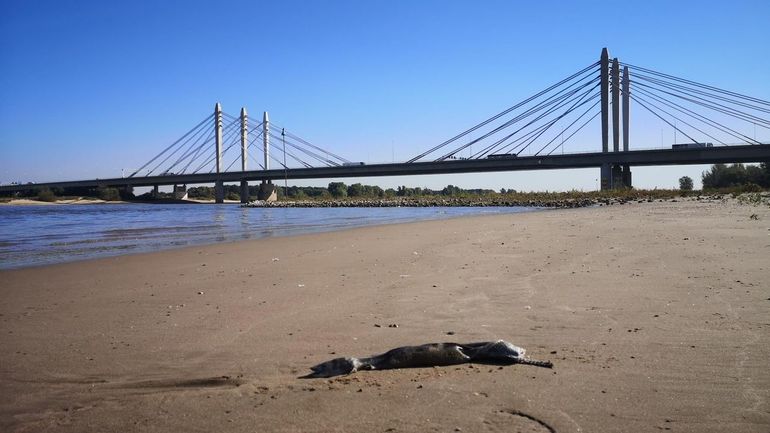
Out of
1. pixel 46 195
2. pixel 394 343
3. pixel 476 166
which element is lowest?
pixel 394 343

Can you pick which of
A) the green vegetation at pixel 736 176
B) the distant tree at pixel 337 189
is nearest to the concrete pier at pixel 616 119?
the green vegetation at pixel 736 176

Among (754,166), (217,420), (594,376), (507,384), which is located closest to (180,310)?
(217,420)

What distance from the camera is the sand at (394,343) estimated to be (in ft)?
10.6

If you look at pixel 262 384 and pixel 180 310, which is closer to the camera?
pixel 262 384

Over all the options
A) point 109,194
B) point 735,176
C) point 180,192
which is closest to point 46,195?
point 109,194

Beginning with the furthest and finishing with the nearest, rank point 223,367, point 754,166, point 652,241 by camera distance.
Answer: point 754,166 < point 652,241 < point 223,367

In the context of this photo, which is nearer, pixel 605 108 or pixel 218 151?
pixel 605 108

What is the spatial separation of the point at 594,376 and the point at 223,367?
250cm

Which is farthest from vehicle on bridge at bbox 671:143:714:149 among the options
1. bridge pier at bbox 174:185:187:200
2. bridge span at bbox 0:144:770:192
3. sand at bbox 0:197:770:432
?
bridge pier at bbox 174:185:187:200

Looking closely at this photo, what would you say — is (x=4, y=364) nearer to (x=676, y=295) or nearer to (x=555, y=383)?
(x=555, y=383)

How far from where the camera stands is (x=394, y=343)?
4684 mm

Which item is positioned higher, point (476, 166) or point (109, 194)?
point (476, 166)

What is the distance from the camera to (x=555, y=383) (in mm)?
3617

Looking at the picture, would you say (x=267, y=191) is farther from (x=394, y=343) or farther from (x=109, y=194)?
(x=394, y=343)
